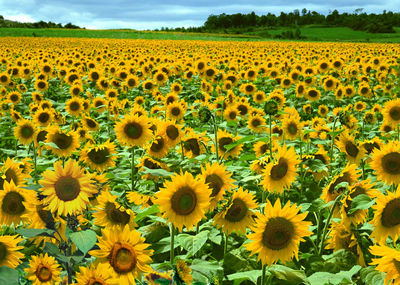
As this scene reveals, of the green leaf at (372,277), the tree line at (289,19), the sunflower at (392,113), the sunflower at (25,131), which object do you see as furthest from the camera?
the tree line at (289,19)

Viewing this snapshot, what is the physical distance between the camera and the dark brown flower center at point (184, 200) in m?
2.35

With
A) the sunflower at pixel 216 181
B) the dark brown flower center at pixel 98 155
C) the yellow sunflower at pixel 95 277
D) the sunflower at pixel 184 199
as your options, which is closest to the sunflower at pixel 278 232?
the sunflower at pixel 184 199

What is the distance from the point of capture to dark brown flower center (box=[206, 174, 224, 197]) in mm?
2609

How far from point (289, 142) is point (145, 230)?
2488 mm

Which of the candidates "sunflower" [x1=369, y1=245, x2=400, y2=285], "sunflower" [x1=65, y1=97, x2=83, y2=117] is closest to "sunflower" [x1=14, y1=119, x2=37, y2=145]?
"sunflower" [x1=65, y1=97, x2=83, y2=117]

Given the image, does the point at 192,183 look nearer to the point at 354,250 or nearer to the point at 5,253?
the point at 5,253

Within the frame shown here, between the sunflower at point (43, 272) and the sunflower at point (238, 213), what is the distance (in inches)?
41.8

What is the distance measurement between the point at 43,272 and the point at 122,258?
0.47 meters

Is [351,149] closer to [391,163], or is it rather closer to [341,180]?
[391,163]

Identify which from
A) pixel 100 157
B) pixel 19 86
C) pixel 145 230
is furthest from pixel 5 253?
pixel 19 86

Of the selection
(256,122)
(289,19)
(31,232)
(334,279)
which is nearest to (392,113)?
(256,122)

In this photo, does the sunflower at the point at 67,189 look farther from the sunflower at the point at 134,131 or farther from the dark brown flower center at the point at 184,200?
the sunflower at the point at 134,131

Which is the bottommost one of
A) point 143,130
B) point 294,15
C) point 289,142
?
point 289,142

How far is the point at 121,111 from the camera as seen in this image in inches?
325
